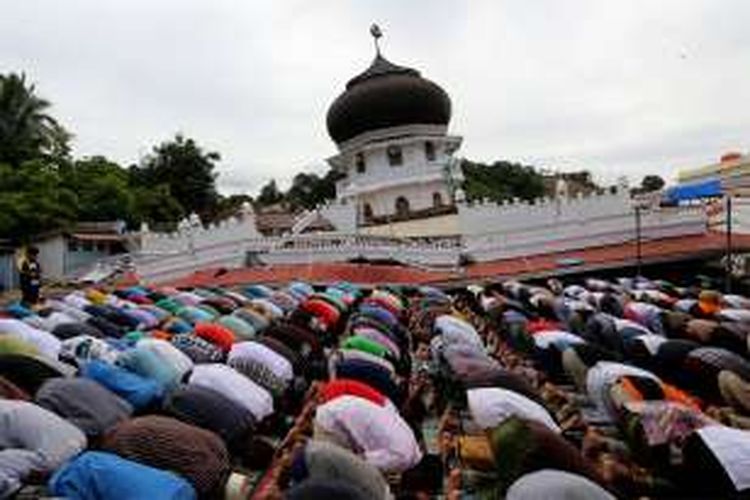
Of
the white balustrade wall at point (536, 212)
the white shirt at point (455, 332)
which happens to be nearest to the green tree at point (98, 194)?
the white balustrade wall at point (536, 212)

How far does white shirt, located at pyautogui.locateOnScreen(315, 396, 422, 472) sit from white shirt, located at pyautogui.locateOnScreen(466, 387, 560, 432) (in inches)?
33.9

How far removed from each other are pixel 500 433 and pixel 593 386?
279 cm

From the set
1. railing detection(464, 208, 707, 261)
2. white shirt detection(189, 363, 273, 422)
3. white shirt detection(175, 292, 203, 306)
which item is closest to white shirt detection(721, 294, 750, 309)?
white shirt detection(175, 292, 203, 306)

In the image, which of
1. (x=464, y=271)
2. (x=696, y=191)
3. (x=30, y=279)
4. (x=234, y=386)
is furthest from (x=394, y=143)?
(x=234, y=386)

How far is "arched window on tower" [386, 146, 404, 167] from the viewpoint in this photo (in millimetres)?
31734

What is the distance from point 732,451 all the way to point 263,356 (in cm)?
495

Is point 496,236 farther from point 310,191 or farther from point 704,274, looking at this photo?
point 310,191

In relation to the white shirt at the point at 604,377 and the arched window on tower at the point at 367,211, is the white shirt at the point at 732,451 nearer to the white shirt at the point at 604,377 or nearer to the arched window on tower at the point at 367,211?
the white shirt at the point at 604,377

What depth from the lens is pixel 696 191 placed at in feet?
120

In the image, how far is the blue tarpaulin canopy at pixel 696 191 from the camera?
35.2m

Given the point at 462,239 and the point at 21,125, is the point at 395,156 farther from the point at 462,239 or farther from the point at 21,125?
the point at 21,125

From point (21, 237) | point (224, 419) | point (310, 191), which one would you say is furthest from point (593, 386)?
point (310, 191)

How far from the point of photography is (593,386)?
862 centimetres

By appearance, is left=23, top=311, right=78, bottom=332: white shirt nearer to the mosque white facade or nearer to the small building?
the mosque white facade
